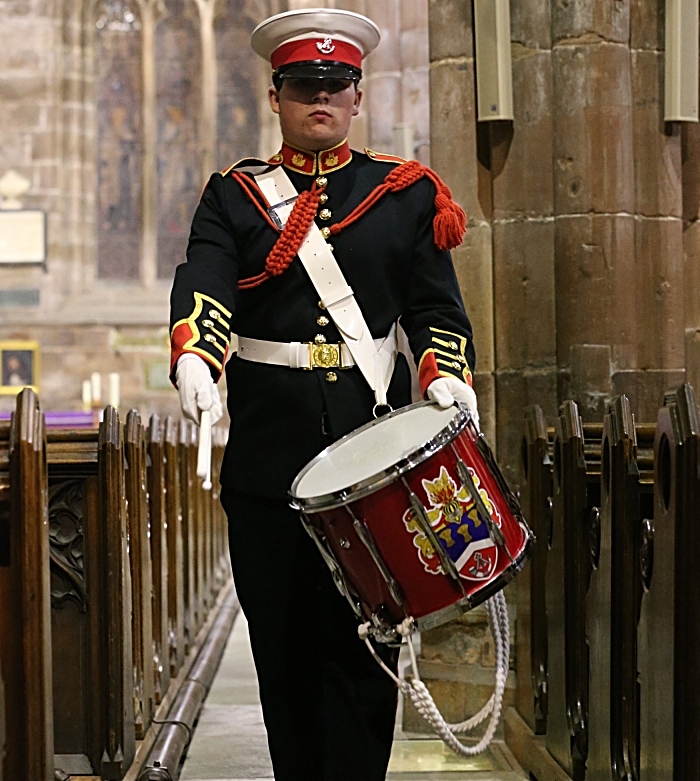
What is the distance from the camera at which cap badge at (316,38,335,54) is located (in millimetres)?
2369

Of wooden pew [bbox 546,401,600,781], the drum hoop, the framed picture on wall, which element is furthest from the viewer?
the framed picture on wall

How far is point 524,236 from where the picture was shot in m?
4.09

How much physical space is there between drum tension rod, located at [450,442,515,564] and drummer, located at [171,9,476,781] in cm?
27

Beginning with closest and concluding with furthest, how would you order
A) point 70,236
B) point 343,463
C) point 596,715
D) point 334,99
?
point 343,463 → point 334,99 → point 596,715 → point 70,236

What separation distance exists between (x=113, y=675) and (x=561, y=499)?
4.02 ft

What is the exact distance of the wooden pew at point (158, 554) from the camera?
412cm

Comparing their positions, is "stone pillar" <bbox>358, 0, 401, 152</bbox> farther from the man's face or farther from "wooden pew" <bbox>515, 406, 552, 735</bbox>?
the man's face

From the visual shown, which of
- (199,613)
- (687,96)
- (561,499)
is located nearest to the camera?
(561,499)

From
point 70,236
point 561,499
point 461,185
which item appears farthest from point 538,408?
point 70,236

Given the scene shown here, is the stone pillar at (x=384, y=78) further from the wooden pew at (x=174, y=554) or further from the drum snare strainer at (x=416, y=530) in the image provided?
the drum snare strainer at (x=416, y=530)

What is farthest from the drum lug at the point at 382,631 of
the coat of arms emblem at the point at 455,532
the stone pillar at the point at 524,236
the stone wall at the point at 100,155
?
the stone wall at the point at 100,155

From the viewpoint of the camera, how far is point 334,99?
94.0 inches

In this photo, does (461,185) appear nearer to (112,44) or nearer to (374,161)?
(374,161)

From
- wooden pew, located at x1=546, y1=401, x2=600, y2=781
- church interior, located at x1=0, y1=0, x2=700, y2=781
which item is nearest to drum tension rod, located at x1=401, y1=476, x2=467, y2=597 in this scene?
church interior, located at x1=0, y1=0, x2=700, y2=781
